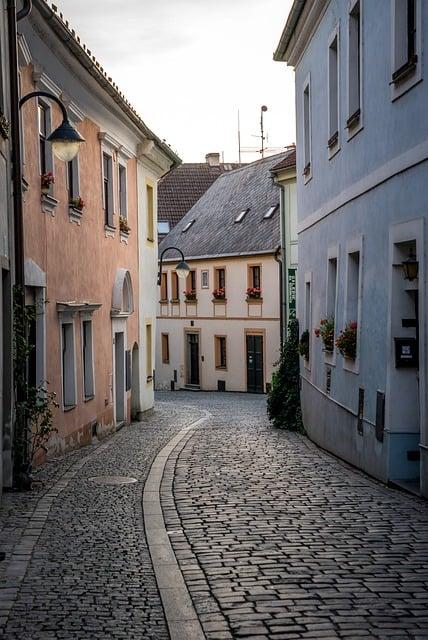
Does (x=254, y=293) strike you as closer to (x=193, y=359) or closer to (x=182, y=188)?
(x=193, y=359)

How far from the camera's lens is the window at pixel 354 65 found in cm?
1465

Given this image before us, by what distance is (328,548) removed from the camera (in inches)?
339

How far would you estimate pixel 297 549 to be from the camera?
28.2 feet

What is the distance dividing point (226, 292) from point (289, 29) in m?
27.4

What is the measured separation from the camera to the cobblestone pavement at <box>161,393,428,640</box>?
6.56 metres

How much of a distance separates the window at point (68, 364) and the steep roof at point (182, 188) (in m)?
41.6

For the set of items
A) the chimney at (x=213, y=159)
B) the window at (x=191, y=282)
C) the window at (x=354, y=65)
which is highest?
the chimney at (x=213, y=159)

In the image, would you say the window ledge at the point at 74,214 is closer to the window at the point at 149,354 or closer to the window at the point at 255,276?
the window at the point at 149,354

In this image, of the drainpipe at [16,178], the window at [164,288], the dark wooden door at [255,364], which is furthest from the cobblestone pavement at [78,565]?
the window at [164,288]

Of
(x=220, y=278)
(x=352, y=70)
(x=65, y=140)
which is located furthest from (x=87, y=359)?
(x=220, y=278)

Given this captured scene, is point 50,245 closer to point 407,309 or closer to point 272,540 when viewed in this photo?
point 407,309

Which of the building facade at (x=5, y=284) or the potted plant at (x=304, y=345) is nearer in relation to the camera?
the building facade at (x=5, y=284)

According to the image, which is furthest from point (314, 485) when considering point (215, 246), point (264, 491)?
point (215, 246)

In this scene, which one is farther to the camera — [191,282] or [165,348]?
[165,348]
